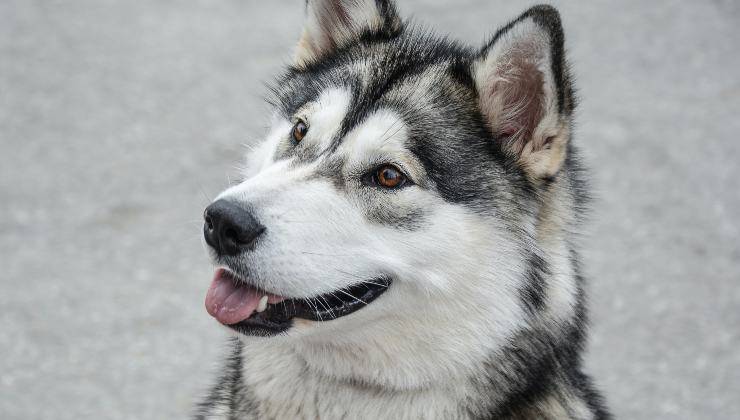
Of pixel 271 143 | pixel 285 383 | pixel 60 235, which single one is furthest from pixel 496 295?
pixel 60 235

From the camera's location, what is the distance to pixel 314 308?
299 centimetres

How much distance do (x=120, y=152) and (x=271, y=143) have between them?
466 centimetres

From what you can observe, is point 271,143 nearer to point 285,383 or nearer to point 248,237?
point 248,237

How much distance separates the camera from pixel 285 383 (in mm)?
3223

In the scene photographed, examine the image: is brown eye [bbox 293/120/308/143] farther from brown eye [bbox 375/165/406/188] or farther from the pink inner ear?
the pink inner ear

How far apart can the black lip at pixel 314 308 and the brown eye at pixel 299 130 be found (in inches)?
26.6

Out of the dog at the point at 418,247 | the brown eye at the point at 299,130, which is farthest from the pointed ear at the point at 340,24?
the brown eye at the point at 299,130

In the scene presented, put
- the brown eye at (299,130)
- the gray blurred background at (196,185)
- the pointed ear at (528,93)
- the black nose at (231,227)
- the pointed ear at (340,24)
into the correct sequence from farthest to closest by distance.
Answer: the gray blurred background at (196,185), the pointed ear at (340,24), the brown eye at (299,130), the pointed ear at (528,93), the black nose at (231,227)

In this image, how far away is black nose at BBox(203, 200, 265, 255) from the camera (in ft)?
9.18

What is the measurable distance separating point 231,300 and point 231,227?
33cm

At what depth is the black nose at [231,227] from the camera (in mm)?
2797

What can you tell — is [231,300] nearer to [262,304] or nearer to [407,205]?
[262,304]

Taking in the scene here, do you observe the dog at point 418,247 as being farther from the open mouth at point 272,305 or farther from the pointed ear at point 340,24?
the pointed ear at point 340,24

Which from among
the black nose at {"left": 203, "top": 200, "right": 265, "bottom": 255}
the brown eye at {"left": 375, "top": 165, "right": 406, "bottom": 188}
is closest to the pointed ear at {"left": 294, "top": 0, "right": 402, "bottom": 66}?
the brown eye at {"left": 375, "top": 165, "right": 406, "bottom": 188}
